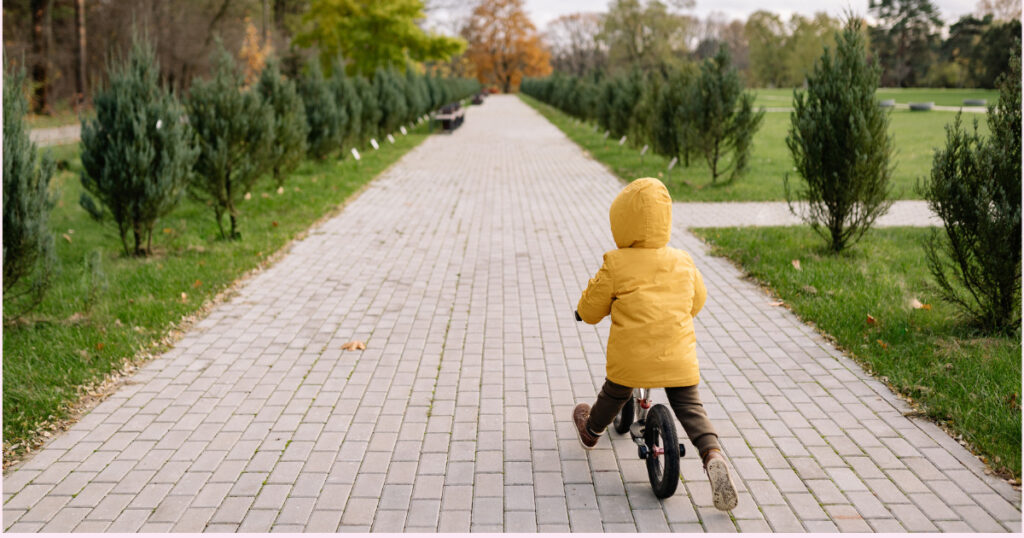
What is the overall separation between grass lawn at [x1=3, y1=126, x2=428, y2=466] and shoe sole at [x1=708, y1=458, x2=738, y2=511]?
347 centimetres

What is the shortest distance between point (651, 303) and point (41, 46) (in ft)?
126

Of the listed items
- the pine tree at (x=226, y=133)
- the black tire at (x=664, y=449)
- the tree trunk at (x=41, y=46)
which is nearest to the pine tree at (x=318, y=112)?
the pine tree at (x=226, y=133)

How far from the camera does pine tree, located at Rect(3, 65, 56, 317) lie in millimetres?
5371

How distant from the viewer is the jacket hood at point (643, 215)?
10.5 feet

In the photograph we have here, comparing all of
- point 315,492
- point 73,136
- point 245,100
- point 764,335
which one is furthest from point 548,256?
point 73,136

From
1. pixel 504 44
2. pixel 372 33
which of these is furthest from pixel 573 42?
pixel 372 33

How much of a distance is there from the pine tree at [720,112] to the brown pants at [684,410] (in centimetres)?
1021

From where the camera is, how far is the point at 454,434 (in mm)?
4066

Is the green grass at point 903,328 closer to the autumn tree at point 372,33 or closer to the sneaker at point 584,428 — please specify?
the sneaker at point 584,428

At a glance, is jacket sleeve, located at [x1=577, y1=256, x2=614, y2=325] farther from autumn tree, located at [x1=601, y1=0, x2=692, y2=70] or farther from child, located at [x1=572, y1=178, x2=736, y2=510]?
autumn tree, located at [x1=601, y1=0, x2=692, y2=70]

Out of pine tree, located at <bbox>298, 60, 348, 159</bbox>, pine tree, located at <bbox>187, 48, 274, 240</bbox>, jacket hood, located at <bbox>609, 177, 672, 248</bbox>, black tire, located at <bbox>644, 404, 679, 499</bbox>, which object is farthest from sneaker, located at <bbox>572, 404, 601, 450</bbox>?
pine tree, located at <bbox>298, 60, 348, 159</bbox>

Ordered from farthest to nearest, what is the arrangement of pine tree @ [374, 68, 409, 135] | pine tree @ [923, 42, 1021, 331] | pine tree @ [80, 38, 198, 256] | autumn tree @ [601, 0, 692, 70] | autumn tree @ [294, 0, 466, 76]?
autumn tree @ [601, 0, 692, 70] < autumn tree @ [294, 0, 466, 76] < pine tree @ [374, 68, 409, 135] < pine tree @ [80, 38, 198, 256] < pine tree @ [923, 42, 1021, 331]

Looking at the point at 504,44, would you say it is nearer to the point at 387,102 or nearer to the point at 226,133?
the point at 387,102

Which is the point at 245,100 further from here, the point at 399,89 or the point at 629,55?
the point at 629,55
